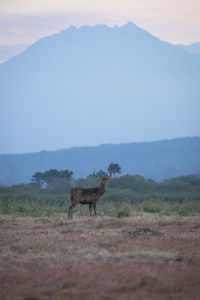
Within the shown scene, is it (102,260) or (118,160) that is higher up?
(118,160)

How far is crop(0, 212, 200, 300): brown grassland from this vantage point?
885cm

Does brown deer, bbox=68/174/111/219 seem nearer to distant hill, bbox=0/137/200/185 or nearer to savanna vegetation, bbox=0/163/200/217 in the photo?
savanna vegetation, bbox=0/163/200/217

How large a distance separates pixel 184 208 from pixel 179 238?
7.40 meters

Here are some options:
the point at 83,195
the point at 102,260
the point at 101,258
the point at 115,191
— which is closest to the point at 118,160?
the point at 115,191

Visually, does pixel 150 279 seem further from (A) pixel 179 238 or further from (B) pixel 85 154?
(B) pixel 85 154

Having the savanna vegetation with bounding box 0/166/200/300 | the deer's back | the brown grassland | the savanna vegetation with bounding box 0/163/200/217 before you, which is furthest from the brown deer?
the savanna vegetation with bounding box 0/163/200/217

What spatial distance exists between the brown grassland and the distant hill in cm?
12193

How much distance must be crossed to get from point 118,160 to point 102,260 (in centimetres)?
14559

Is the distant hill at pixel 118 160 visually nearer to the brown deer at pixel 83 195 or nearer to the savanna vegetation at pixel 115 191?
the savanna vegetation at pixel 115 191

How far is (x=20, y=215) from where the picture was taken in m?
21.4

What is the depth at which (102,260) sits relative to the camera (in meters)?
11.1

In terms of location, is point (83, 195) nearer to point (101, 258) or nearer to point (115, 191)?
point (101, 258)

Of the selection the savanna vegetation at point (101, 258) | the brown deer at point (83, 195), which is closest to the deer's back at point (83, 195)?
the brown deer at point (83, 195)

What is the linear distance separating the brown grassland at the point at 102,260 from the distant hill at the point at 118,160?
12193 centimetres
